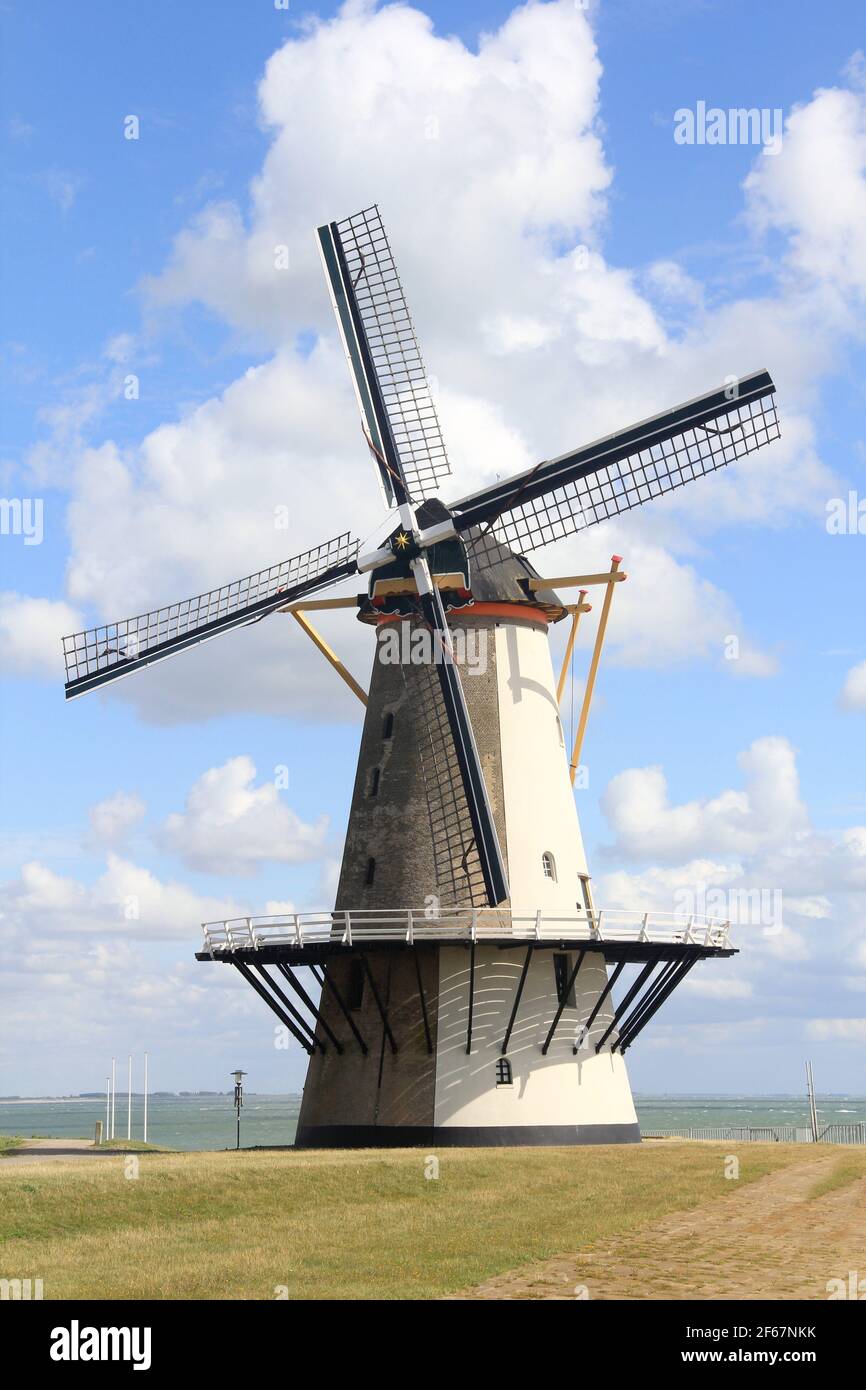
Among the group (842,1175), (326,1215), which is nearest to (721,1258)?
(326,1215)

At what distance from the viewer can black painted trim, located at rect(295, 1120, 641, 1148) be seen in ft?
101

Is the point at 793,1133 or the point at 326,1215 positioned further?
the point at 793,1133

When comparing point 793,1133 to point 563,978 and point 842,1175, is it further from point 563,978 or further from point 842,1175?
point 842,1175

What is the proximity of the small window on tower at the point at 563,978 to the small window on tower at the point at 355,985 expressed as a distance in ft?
13.2

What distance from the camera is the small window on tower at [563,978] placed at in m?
32.6

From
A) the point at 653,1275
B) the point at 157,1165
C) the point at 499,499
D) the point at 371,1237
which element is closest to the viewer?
the point at 653,1275

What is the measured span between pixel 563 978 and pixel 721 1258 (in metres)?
15.1

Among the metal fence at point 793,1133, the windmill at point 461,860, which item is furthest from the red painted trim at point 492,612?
the metal fence at point 793,1133

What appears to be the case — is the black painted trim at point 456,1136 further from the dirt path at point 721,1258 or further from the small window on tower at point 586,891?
the dirt path at point 721,1258

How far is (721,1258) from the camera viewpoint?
17.8 metres

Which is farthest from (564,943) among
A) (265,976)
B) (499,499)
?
(499,499)
